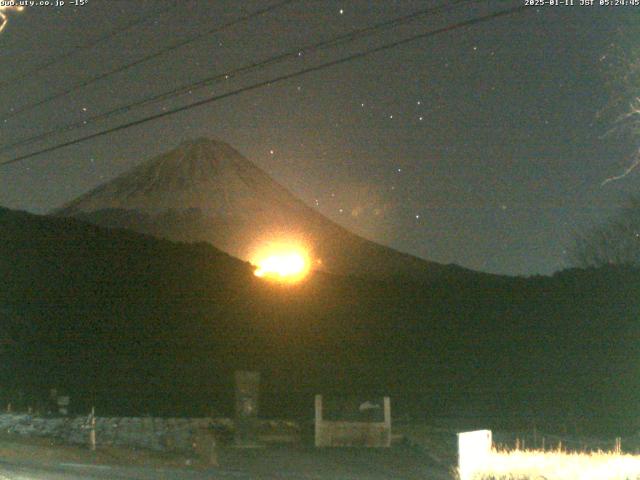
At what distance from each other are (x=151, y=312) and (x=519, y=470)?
24.1 metres

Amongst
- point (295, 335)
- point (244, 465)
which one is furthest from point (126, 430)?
point (295, 335)

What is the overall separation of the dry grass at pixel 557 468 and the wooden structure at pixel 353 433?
7171mm

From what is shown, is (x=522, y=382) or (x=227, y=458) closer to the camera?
(x=227, y=458)

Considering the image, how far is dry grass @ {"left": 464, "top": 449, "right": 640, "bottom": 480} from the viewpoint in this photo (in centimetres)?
1343

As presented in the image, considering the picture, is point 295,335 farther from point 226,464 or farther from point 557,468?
point 557,468

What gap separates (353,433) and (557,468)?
31.4 feet

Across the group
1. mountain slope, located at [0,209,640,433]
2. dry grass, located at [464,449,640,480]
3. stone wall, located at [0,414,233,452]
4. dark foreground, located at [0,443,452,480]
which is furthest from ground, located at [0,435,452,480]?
mountain slope, located at [0,209,640,433]

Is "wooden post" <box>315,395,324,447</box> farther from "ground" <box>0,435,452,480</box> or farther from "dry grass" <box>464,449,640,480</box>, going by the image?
"dry grass" <box>464,449,640,480</box>

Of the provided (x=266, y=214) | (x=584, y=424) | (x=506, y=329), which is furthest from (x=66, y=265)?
(x=266, y=214)

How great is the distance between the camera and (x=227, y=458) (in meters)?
20.2

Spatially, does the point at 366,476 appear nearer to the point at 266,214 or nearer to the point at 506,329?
the point at 506,329

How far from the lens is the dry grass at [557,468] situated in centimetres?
1343

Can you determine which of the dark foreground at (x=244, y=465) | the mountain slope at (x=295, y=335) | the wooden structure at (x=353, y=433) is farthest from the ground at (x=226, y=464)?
the mountain slope at (x=295, y=335)

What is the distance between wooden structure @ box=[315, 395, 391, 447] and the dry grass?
717cm
